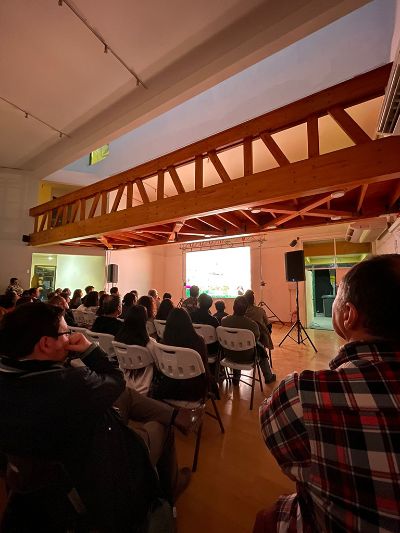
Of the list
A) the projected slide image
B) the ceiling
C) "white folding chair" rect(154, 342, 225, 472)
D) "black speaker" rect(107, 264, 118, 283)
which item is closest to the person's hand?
"white folding chair" rect(154, 342, 225, 472)

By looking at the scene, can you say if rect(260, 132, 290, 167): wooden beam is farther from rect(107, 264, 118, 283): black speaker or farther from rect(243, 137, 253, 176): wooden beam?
rect(107, 264, 118, 283): black speaker

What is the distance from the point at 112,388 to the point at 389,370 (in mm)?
1037

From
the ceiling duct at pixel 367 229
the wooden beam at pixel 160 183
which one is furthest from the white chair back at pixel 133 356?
the ceiling duct at pixel 367 229

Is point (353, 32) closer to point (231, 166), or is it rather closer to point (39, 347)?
point (231, 166)

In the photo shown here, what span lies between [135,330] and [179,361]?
0.61 m

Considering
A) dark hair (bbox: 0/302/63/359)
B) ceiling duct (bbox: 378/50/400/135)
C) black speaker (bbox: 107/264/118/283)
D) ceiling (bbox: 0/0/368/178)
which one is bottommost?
dark hair (bbox: 0/302/63/359)

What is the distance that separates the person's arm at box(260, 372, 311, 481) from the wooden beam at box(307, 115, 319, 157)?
292cm

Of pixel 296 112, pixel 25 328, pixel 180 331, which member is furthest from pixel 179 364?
pixel 296 112

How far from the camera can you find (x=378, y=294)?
737mm

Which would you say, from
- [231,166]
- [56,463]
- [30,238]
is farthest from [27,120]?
[56,463]

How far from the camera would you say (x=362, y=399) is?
594 mm

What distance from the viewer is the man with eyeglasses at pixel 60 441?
906 mm

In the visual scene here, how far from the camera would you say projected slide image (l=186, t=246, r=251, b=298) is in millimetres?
9305

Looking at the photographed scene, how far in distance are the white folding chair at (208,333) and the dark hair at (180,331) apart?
2.94 feet
